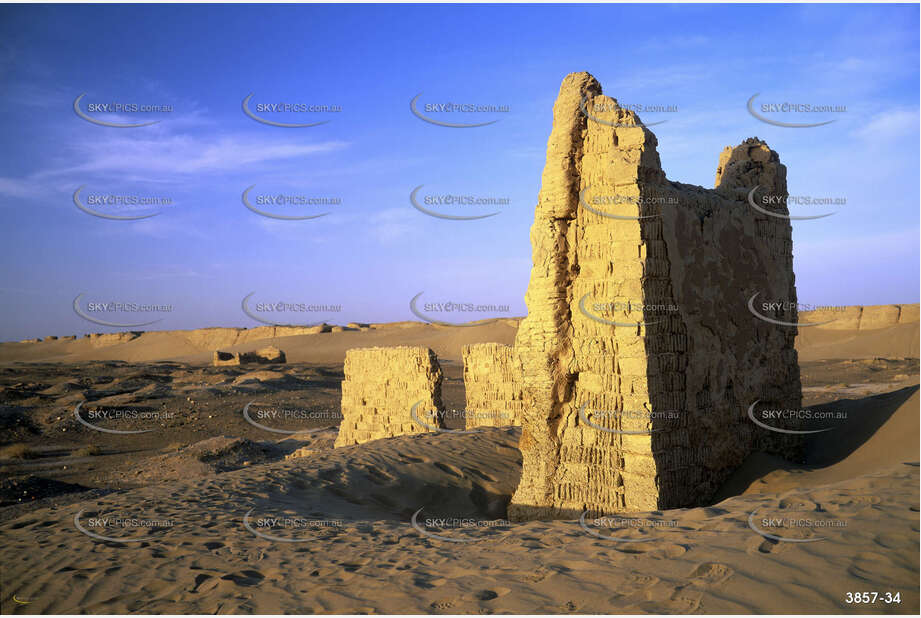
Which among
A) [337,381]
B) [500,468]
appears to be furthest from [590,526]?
[337,381]

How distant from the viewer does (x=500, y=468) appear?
32.7 ft

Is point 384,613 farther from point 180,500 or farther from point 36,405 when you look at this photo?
point 36,405

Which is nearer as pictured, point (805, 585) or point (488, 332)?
point (805, 585)

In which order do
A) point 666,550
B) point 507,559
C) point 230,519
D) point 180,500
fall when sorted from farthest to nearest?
point 180,500, point 230,519, point 507,559, point 666,550

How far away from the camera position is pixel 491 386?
12961 mm

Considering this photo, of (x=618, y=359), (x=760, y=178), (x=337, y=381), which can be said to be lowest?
(x=337, y=381)

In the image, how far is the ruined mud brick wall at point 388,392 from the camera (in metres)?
12.4

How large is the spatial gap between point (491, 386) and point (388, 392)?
7.13 ft

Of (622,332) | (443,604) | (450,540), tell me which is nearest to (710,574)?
(443,604)

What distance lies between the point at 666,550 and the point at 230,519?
4642 millimetres

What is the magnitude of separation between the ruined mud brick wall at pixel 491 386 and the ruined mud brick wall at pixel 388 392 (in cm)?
89

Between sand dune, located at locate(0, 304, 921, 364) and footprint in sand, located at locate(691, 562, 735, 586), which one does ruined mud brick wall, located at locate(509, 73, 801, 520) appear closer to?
footprint in sand, located at locate(691, 562, 735, 586)

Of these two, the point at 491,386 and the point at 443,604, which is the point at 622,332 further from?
the point at 491,386

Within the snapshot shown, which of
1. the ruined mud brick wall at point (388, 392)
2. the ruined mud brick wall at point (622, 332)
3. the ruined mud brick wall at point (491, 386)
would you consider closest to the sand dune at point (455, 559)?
the ruined mud brick wall at point (622, 332)
